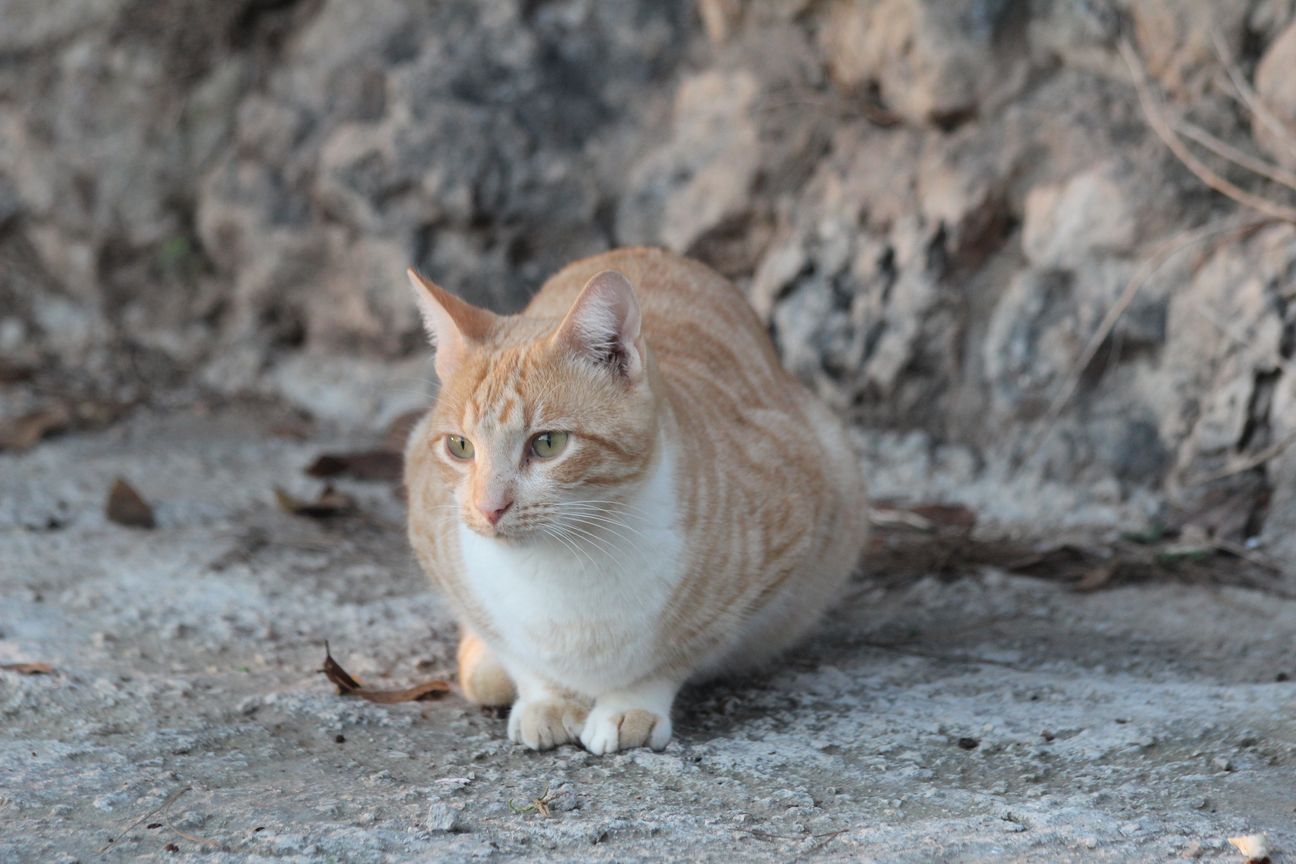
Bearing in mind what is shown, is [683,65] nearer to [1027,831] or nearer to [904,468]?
[904,468]

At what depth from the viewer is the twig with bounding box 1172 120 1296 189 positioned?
4.29m

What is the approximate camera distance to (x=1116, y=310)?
4582mm

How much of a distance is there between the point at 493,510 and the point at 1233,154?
3030 millimetres

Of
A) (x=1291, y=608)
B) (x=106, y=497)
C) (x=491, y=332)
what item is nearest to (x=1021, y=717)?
(x=1291, y=608)

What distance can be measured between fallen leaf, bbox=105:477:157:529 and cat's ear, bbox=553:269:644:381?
7.26 ft

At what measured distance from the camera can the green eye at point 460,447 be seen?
113 inches

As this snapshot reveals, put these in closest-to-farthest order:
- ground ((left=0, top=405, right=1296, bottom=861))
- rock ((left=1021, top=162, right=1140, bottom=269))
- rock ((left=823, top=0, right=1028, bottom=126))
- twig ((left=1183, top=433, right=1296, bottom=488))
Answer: ground ((left=0, top=405, right=1296, bottom=861)), twig ((left=1183, top=433, right=1296, bottom=488)), rock ((left=1021, top=162, right=1140, bottom=269)), rock ((left=823, top=0, right=1028, bottom=126))

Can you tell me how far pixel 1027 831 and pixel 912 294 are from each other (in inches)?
112

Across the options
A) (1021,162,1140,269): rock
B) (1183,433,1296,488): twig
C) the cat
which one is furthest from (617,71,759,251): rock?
the cat

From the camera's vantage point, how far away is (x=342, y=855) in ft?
7.68

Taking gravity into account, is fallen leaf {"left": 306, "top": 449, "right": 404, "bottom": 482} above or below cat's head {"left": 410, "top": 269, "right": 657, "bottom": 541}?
below

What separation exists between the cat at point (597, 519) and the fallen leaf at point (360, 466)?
6.08 ft

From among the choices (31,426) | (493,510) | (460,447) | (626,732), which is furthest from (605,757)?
(31,426)

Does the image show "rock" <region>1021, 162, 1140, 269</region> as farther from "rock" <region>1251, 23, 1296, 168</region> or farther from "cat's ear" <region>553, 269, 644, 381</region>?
"cat's ear" <region>553, 269, 644, 381</region>
